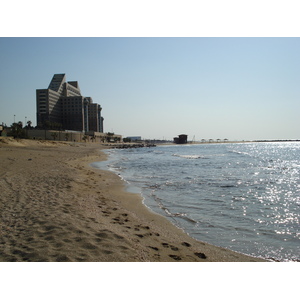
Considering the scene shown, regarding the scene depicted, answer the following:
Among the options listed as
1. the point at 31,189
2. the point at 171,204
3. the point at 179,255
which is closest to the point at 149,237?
the point at 179,255

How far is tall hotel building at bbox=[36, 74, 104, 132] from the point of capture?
156m

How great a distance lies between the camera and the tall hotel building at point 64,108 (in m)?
156

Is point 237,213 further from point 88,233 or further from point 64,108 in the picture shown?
point 64,108

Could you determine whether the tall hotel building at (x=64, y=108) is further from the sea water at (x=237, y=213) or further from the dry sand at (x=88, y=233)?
the dry sand at (x=88, y=233)

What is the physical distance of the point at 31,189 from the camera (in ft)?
32.2

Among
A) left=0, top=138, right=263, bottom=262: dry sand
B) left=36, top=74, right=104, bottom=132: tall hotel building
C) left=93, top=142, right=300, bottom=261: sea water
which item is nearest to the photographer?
left=0, top=138, right=263, bottom=262: dry sand

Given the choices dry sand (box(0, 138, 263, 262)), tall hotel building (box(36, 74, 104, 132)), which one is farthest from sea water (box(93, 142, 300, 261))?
tall hotel building (box(36, 74, 104, 132))

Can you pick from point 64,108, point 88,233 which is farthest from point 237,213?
point 64,108

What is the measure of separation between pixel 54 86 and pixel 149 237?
646 ft

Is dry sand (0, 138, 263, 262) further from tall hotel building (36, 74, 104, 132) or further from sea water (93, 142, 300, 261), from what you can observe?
tall hotel building (36, 74, 104, 132)

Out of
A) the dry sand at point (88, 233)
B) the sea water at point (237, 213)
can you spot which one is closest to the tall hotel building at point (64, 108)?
the sea water at point (237, 213)

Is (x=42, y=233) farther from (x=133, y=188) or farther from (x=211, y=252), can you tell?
(x=133, y=188)

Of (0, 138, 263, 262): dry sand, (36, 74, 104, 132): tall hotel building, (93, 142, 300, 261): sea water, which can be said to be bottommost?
(93, 142, 300, 261): sea water

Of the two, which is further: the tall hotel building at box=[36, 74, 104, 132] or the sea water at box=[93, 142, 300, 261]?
the tall hotel building at box=[36, 74, 104, 132]
